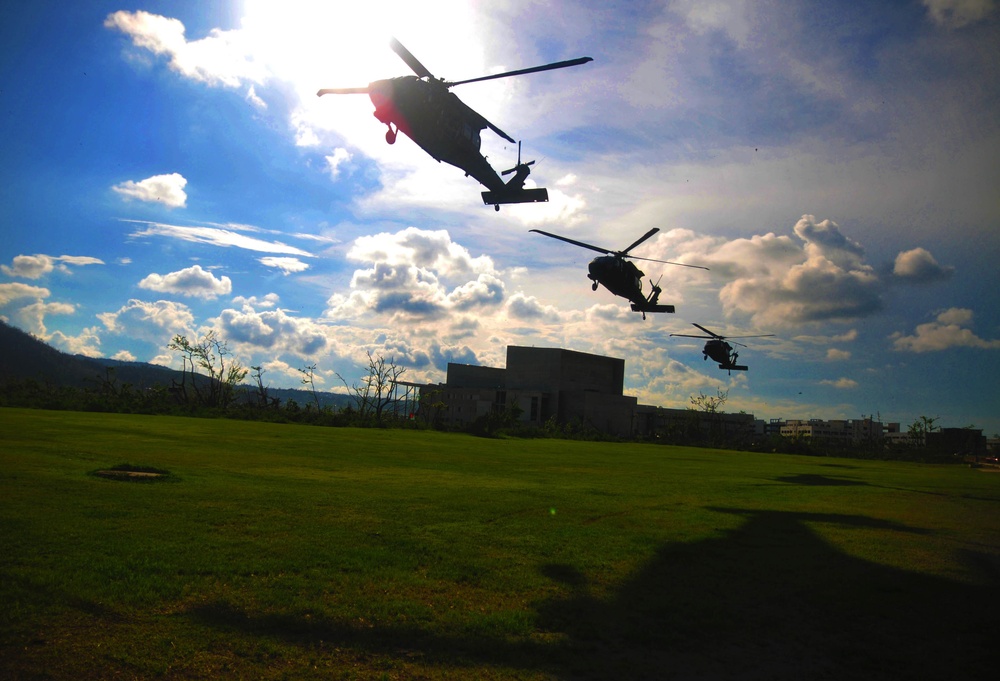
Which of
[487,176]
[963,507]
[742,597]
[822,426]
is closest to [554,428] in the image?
[487,176]

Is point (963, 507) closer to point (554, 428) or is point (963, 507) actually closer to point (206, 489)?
point (206, 489)

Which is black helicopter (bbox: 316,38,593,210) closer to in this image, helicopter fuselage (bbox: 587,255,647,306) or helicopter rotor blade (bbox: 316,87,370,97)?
helicopter rotor blade (bbox: 316,87,370,97)

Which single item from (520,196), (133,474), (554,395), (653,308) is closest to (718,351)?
(653,308)

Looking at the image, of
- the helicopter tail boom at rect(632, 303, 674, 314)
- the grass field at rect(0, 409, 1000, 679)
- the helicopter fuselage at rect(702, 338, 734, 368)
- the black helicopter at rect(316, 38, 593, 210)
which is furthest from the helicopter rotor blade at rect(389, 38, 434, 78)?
the helicopter fuselage at rect(702, 338, 734, 368)

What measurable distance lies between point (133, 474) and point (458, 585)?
7949 millimetres

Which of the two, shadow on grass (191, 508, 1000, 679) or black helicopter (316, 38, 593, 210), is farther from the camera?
black helicopter (316, 38, 593, 210)

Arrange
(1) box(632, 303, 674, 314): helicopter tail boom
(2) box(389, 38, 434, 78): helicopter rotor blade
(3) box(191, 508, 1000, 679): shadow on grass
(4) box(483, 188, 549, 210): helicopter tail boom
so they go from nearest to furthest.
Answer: (3) box(191, 508, 1000, 679): shadow on grass → (2) box(389, 38, 434, 78): helicopter rotor blade → (4) box(483, 188, 549, 210): helicopter tail boom → (1) box(632, 303, 674, 314): helicopter tail boom

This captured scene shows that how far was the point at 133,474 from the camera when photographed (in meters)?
11.8

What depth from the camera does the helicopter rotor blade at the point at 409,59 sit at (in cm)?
1661

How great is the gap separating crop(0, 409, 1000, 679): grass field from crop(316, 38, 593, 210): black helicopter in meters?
10.4

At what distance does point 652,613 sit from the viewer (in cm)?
657

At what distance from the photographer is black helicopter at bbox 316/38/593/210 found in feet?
57.5

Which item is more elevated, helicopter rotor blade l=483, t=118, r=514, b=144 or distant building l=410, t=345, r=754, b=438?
helicopter rotor blade l=483, t=118, r=514, b=144

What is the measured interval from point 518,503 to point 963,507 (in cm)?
1189
